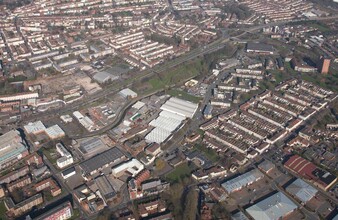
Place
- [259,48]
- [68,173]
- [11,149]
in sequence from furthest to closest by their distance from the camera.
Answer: [259,48] → [11,149] → [68,173]

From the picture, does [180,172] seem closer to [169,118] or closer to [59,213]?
[169,118]

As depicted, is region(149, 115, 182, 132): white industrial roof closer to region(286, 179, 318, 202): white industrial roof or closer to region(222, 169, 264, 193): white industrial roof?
region(222, 169, 264, 193): white industrial roof

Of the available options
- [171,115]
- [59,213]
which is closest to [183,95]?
[171,115]

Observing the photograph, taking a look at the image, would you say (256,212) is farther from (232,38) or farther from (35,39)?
(35,39)

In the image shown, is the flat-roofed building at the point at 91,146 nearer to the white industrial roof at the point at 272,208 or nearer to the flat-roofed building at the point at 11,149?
the flat-roofed building at the point at 11,149

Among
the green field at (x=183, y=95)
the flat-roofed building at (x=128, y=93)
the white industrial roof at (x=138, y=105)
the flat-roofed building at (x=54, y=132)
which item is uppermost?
the flat-roofed building at (x=54, y=132)

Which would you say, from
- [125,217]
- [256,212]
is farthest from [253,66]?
[125,217]

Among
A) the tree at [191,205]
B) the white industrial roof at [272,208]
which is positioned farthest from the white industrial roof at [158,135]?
the white industrial roof at [272,208]
